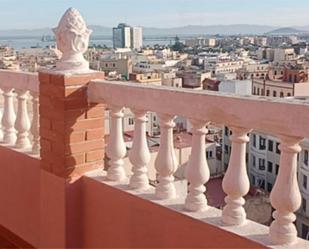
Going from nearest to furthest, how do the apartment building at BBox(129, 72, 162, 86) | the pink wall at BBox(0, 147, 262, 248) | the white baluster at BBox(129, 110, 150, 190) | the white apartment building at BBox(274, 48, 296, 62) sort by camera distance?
the pink wall at BBox(0, 147, 262, 248) < the white baluster at BBox(129, 110, 150, 190) < the apartment building at BBox(129, 72, 162, 86) < the white apartment building at BBox(274, 48, 296, 62)

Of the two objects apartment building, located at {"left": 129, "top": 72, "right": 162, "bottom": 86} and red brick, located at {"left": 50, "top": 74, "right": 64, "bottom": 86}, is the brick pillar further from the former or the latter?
apartment building, located at {"left": 129, "top": 72, "right": 162, "bottom": 86}

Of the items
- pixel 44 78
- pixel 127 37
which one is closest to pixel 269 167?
pixel 44 78

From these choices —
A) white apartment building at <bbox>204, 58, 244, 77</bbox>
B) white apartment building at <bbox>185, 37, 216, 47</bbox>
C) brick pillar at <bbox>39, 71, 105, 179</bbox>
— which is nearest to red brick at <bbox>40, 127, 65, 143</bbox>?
brick pillar at <bbox>39, 71, 105, 179</bbox>

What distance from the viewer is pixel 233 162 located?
6.14ft

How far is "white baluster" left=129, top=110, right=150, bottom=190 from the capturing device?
7.55 ft

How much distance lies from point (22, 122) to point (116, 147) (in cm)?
86

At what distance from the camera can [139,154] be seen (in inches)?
90.8

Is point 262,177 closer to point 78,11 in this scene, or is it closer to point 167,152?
point 167,152

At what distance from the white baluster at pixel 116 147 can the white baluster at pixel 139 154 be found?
0.44ft

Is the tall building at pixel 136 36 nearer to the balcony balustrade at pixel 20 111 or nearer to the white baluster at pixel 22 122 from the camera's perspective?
the balcony balustrade at pixel 20 111

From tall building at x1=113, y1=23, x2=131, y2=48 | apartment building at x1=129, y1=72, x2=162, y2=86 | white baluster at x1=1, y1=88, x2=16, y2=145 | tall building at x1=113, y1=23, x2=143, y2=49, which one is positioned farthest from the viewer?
tall building at x1=113, y1=23, x2=143, y2=49

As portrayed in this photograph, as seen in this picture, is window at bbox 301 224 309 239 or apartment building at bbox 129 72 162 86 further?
apartment building at bbox 129 72 162 86

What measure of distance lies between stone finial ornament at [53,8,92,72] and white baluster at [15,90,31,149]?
57cm

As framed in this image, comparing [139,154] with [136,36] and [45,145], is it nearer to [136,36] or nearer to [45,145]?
[45,145]
